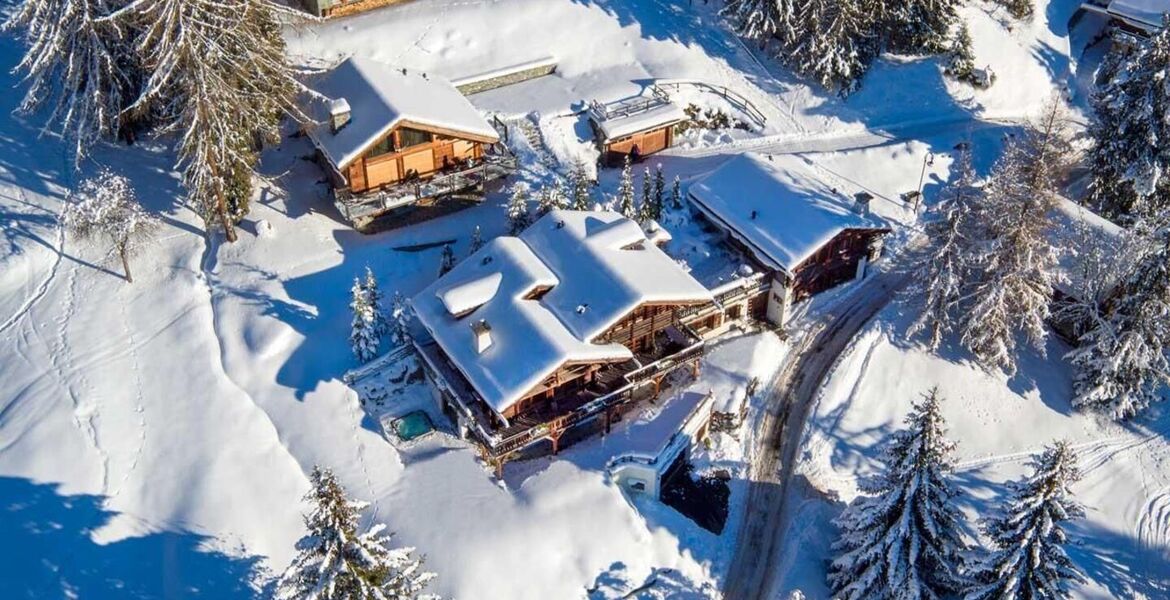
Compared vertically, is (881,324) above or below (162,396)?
below

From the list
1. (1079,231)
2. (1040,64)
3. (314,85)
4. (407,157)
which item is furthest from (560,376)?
(1040,64)

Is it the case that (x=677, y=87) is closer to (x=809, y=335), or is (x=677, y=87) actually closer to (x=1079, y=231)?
(x=809, y=335)

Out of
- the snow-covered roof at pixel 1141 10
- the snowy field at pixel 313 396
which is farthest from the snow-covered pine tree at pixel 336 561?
the snow-covered roof at pixel 1141 10

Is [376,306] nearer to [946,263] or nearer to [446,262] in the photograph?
[446,262]

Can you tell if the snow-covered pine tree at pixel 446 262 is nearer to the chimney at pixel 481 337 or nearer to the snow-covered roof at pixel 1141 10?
the chimney at pixel 481 337

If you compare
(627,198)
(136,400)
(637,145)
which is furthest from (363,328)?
(637,145)

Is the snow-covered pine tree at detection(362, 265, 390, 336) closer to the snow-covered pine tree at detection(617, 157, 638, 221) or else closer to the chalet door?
the snow-covered pine tree at detection(617, 157, 638, 221)
